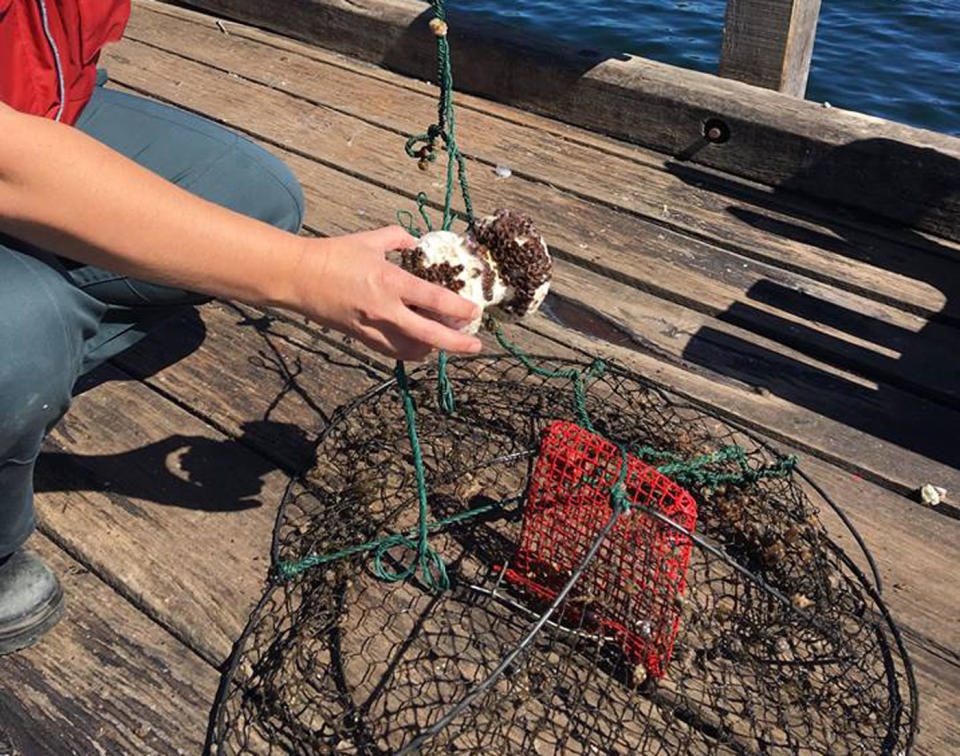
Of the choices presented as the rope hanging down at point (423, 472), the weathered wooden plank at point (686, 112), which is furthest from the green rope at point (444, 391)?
the weathered wooden plank at point (686, 112)

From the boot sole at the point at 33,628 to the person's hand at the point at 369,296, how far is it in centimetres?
96

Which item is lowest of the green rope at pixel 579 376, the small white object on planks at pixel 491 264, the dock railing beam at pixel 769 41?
the green rope at pixel 579 376

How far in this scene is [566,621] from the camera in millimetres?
2193

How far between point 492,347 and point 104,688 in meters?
1.53

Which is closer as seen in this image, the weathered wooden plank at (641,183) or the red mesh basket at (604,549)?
the red mesh basket at (604,549)

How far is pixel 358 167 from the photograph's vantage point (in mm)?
4016

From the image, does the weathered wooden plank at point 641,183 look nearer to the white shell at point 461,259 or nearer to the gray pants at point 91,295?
the gray pants at point 91,295

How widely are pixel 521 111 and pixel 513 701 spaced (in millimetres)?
3210

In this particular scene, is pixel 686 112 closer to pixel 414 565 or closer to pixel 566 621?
pixel 566 621

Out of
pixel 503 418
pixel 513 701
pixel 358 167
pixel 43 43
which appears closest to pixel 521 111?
pixel 358 167

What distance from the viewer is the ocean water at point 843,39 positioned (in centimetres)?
924

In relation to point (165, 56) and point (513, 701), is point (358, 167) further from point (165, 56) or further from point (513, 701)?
point (513, 701)

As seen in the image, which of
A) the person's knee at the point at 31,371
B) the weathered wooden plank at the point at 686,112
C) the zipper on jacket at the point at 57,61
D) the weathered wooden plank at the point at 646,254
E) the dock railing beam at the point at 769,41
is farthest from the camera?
the dock railing beam at the point at 769,41

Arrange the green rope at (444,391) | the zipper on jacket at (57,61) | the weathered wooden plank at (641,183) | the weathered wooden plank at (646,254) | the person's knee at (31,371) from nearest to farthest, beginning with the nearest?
the person's knee at (31,371)
the zipper on jacket at (57,61)
the green rope at (444,391)
the weathered wooden plank at (646,254)
the weathered wooden plank at (641,183)
